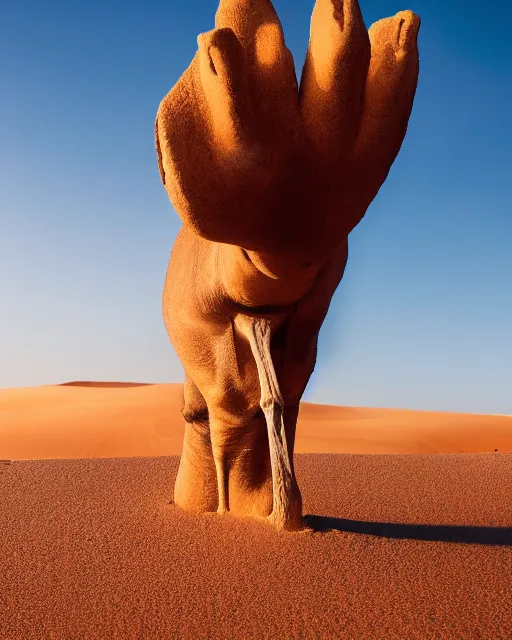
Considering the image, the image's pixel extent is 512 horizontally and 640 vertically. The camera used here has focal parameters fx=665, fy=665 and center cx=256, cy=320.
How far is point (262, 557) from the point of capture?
11.7 feet

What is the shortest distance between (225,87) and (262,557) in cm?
237

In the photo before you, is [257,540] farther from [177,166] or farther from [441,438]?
[441,438]

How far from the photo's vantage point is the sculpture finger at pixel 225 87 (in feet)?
9.06

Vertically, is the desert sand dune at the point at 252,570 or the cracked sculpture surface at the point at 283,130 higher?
the cracked sculpture surface at the point at 283,130

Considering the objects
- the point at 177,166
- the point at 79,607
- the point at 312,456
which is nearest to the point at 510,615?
the point at 79,607

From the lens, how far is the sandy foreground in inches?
118

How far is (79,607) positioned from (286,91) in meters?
2.59

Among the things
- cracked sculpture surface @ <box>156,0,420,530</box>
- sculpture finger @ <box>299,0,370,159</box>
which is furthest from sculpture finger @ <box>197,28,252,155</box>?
sculpture finger @ <box>299,0,370,159</box>

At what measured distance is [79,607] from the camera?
3.17 metres

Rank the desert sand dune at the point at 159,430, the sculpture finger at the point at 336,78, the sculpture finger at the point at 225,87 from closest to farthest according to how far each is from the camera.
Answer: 1. the sculpture finger at the point at 225,87
2. the sculpture finger at the point at 336,78
3. the desert sand dune at the point at 159,430

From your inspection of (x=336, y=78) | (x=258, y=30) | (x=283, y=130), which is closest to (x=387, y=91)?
(x=336, y=78)

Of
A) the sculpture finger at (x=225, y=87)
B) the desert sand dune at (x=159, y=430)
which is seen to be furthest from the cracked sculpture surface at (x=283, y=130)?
the desert sand dune at (x=159, y=430)

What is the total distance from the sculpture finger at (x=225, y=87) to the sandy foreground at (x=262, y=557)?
2098 millimetres

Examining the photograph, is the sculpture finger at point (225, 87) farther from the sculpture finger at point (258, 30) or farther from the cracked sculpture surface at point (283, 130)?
the sculpture finger at point (258, 30)
